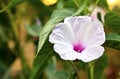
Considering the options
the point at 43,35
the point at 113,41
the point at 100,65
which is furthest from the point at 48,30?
the point at 100,65

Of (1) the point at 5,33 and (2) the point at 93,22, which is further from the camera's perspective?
(1) the point at 5,33

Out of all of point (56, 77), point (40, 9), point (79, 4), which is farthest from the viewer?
point (40, 9)

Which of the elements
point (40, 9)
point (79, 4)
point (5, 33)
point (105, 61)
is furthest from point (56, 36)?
point (5, 33)

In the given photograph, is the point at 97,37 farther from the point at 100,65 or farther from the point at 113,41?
the point at 100,65

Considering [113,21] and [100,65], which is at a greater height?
[113,21]

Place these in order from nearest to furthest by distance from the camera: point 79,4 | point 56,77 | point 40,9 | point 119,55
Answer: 1. point 79,4
2. point 56,77
3. point 40,9
4. point 119,55

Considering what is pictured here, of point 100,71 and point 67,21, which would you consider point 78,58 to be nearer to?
point 67,21

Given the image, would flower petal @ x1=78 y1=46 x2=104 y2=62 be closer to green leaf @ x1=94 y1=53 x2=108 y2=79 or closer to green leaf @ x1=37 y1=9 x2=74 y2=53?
green leaf @ x1=37 y1=9 x2=74 y2=53
